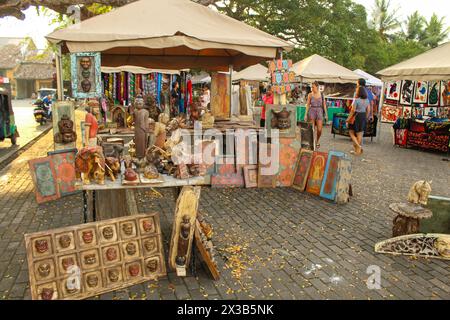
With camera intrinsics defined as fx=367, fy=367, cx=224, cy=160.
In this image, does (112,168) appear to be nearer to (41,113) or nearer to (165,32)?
(165,32)

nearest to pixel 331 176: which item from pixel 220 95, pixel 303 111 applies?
pixel 220 95

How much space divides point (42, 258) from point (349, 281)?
2.75 meters

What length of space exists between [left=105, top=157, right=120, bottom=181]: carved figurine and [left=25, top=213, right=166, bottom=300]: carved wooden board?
56cm

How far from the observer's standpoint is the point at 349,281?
349cm

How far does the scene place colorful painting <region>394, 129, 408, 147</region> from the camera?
11587 millimetres

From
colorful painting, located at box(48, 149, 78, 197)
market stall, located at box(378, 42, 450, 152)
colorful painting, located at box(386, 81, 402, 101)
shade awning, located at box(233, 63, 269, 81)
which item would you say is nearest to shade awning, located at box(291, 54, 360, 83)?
shade awning, located at box(233, 63, 269, 81)

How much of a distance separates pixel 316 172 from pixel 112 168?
3760 millimetres

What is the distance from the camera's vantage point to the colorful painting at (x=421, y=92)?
14.6 metres

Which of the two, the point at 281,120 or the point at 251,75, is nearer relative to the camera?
the point at 281,120

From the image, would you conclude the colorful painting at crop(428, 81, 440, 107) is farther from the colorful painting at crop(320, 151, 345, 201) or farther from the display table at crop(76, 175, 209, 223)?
the display table at crop(76, 175, 209, 223)

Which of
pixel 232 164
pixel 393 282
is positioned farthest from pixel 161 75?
pixel 393 282

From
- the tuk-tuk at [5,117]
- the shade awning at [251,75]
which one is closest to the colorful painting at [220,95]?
the tuk-tuk at [5,117]

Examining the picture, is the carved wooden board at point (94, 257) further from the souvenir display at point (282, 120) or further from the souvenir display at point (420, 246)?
the souvenir display at point (282, 120)

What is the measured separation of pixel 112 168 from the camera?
12.3 feet
